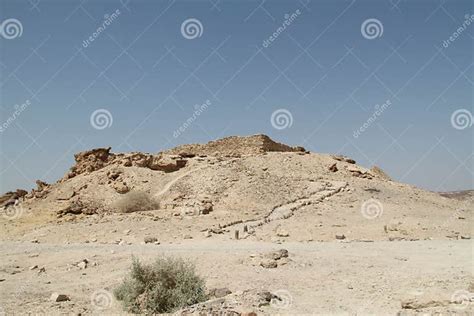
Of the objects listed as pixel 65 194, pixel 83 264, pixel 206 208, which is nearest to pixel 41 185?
pixel 65 194

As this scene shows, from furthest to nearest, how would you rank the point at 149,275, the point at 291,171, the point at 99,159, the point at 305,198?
the point at 99,159 → the point at 291,171 → the point at 305,198 → the point at 149,275

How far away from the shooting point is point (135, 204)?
2075 centimetres

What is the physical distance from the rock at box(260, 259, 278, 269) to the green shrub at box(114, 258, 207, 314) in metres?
2.20

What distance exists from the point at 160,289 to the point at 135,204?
44.7ft

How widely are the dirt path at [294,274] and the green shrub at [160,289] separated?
407mm

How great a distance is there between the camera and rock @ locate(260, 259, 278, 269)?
979 cm

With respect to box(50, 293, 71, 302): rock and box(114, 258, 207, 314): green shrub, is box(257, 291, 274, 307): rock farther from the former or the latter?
box(50, 293, 71, 302): rock

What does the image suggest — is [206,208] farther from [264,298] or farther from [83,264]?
[264,298]

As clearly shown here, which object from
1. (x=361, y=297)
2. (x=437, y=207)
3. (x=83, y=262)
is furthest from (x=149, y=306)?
(x=437, y=207)

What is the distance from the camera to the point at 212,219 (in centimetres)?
1805

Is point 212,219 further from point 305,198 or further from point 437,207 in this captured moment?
point 437,207

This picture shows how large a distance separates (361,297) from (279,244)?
261 inches

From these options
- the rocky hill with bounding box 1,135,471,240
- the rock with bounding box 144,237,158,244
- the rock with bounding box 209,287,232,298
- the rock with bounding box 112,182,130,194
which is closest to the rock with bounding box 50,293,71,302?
the rock with bounding box 209,287,232,298

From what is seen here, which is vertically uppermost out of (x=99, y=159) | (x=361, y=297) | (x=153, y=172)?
(x=99, y=159)
